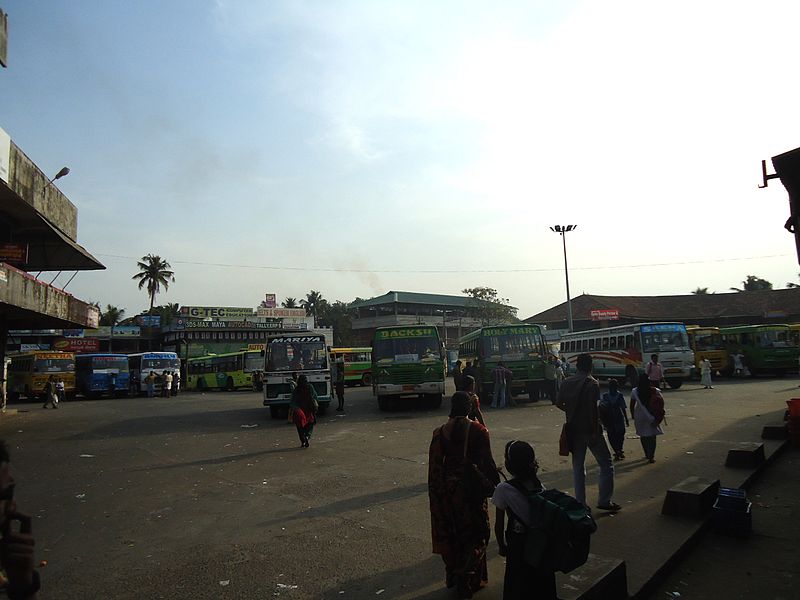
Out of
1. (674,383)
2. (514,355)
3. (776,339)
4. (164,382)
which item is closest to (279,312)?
(164,382)

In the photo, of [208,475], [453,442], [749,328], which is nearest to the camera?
[453,442]

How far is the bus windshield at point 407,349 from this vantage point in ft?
58.7

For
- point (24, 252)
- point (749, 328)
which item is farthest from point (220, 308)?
point (749, 328)

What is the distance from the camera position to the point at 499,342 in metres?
19.5

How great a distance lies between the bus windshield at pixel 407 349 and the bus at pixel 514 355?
2387 mm

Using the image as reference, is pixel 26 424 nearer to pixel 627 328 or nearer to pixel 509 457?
pixel 509 457

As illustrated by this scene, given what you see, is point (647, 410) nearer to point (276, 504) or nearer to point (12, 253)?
point (276, 504)

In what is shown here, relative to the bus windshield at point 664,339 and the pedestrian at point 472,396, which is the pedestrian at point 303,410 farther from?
the bus windshield at point 664,339

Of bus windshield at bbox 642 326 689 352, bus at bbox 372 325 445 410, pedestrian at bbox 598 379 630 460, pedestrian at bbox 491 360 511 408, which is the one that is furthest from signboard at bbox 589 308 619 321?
pedestrian at bbox 598 379 630 460

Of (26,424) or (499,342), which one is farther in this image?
(499,342)

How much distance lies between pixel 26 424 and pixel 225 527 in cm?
1602

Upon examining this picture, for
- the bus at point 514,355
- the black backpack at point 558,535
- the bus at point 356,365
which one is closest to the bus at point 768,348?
the bus at point 514,355

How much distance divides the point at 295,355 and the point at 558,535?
14743 millimetres

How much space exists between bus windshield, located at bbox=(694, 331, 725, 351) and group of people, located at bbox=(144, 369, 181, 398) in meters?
29.4
